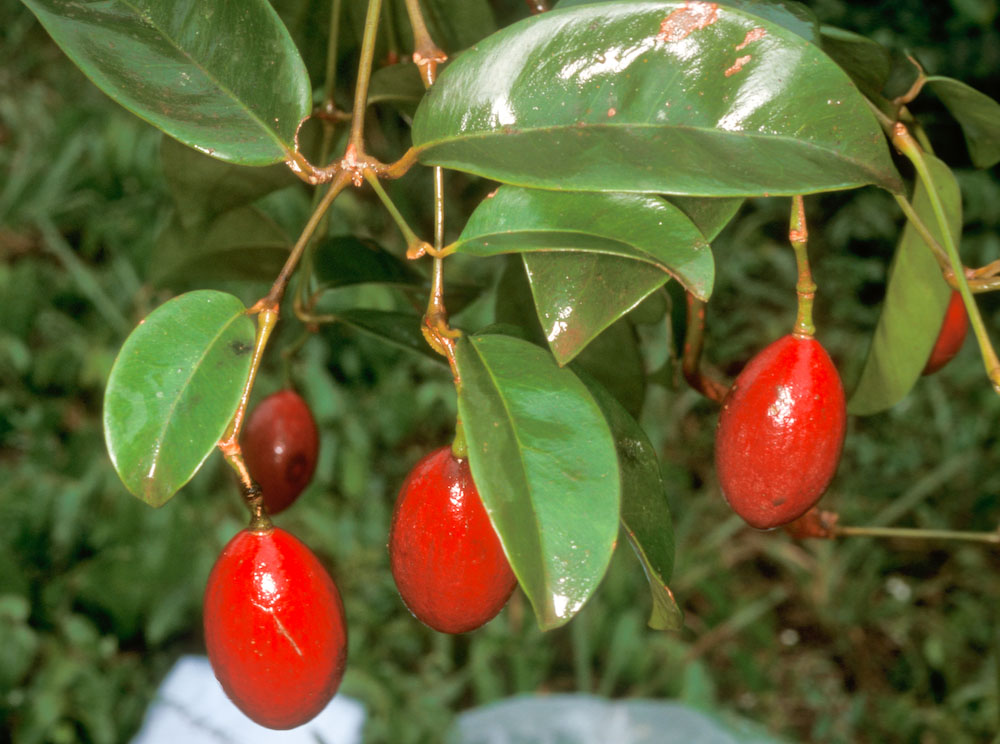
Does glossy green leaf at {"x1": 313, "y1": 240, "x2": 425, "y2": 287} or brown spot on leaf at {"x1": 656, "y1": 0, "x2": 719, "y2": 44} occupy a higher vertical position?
brown spot on leaf at {"x1": 656, "y1": 0, "x2": 719, "y2": 44}

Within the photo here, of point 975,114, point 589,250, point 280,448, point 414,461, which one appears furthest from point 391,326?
point 414,461

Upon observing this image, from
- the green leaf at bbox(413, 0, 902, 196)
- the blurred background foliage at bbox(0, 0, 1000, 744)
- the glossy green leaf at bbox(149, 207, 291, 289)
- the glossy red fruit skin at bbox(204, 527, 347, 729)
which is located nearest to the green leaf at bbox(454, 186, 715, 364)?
the green leaf at bbox(413, 0, 902, 196)

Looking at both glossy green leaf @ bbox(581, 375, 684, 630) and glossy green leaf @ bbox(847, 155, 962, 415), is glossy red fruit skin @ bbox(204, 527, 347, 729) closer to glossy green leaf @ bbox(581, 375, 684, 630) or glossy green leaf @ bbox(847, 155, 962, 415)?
glossy green leaf @ bbox(581, 375, 684, 630)

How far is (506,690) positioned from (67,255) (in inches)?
52.1

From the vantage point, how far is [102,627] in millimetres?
1646

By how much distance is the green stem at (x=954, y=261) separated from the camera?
390mm

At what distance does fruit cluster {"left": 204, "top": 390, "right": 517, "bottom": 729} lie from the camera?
379 millimetres

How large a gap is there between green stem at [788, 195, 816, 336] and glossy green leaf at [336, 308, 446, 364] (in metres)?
0.18

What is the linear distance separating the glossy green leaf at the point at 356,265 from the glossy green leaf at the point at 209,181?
0.05 metres

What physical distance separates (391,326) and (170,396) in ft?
0.62

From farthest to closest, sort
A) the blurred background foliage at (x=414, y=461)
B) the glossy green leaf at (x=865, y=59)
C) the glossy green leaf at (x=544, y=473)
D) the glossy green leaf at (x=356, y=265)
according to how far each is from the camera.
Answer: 1. the blurred background foliage at (x=414, y=461)
2. the glossy green leaf at (x=356, y=265)
3. the glossy green leaf at (x=865, y=59)
4. the glossy green leaf at (x=544, y=473)

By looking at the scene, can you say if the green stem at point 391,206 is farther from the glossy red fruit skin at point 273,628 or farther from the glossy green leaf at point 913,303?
the glossy green leaf at point 913,303

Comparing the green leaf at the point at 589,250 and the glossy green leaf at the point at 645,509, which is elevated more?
the green leaf at the point at 589,250

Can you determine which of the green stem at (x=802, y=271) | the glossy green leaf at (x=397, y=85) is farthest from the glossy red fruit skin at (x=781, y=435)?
the glossy green leaf at (x=397, y=85)
